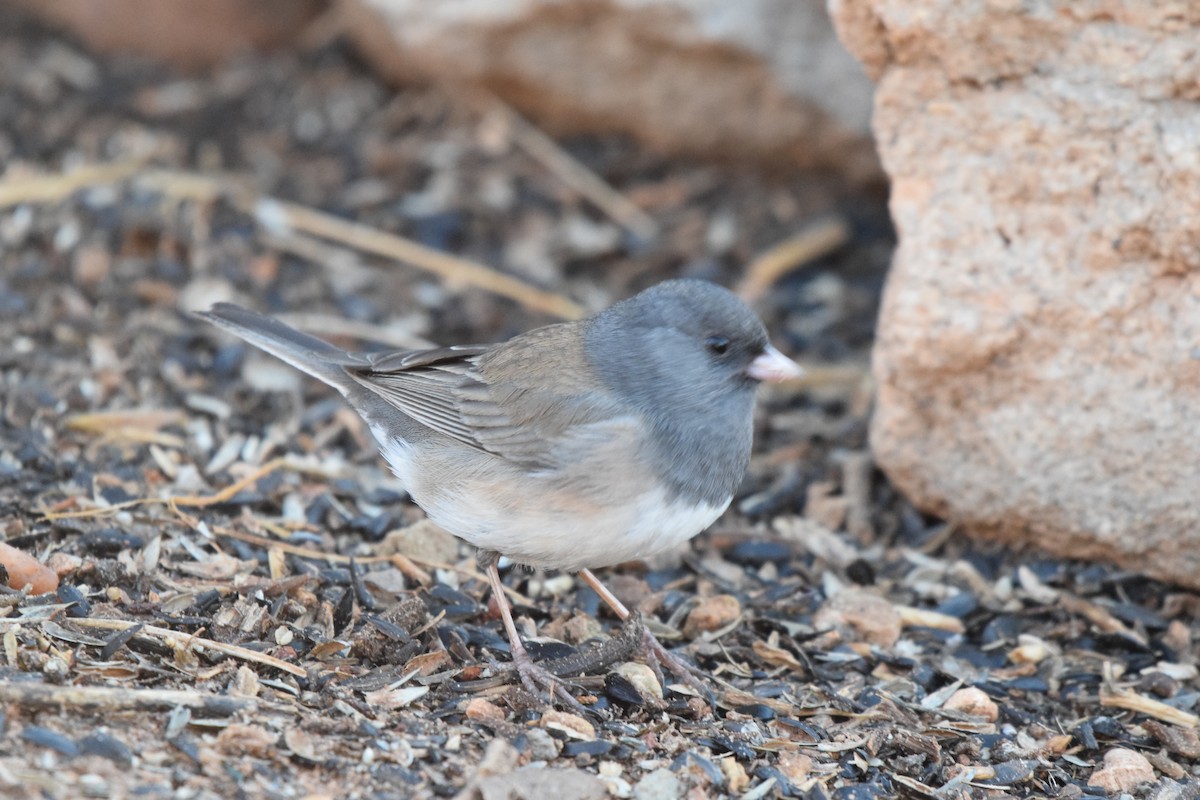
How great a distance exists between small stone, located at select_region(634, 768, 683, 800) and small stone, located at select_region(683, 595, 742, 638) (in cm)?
69

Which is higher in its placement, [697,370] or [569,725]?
[697,370]

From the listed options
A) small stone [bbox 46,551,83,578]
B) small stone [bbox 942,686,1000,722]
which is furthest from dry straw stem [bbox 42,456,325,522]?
small stone [bbox 942,686,1000,722]

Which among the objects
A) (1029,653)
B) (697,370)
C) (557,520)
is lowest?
(1029,653)

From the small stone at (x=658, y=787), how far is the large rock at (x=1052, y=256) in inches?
54.9

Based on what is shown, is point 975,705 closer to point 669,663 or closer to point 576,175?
point 669,663

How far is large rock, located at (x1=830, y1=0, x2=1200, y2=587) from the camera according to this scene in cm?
313

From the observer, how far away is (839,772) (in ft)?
8.85

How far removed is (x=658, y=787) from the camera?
252 centimetres

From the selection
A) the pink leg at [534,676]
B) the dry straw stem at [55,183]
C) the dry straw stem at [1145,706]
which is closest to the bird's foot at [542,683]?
the pink leg at [534,676]

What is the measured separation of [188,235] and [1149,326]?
3.07m

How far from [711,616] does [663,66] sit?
7.91ft

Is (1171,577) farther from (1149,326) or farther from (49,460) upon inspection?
(49,460)

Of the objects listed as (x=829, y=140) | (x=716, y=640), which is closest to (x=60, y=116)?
(x=829, y=140)

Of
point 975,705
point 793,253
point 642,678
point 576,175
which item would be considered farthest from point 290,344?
point 793,253
